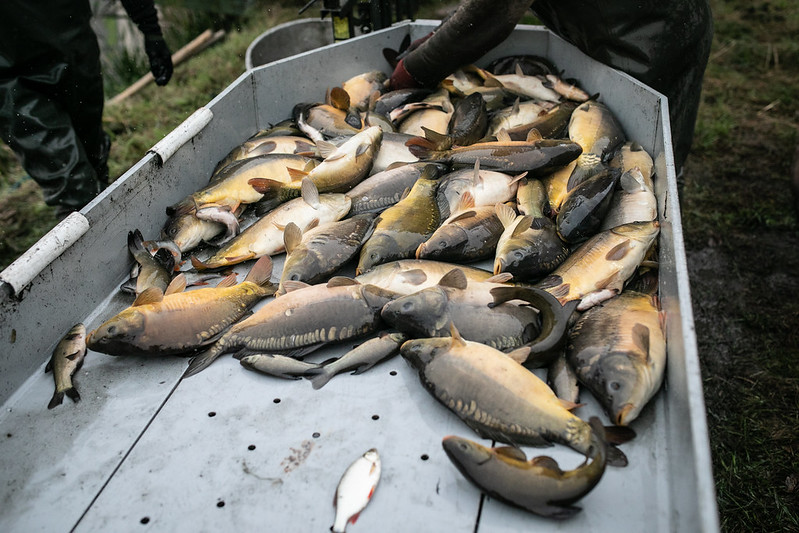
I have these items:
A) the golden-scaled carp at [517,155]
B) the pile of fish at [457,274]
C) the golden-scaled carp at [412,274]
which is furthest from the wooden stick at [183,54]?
the golden-scaled carp at [412,274]

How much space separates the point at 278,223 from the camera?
2891mm

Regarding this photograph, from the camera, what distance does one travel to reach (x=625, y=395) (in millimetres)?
1890

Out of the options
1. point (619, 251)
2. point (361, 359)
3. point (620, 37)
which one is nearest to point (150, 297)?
point (361, 359)

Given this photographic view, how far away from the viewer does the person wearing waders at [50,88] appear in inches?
154

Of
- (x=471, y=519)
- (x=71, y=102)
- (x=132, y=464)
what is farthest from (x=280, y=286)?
(x=71, y=102)

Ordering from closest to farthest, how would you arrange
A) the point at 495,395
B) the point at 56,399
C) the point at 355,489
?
1. the point at 355,489
2. the point at 495,395
3. the point at 56,399

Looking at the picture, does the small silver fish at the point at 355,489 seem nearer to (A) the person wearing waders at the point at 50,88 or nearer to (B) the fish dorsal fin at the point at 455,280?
(B) the fish dorsal fin at the point at 455,280

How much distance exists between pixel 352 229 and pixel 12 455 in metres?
1.49

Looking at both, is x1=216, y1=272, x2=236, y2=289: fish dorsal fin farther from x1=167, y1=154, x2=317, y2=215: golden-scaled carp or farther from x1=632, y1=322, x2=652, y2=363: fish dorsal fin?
x1=632, y1=322, x2=652, y2=363: fish dorsal fin

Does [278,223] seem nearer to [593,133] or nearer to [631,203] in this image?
[631,203]

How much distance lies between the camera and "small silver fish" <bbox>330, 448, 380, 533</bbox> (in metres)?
1.71

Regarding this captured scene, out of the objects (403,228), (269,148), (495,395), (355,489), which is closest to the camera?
(355,489)

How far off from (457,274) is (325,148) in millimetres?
1386

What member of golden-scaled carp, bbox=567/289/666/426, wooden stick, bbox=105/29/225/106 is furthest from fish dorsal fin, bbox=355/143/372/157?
wooden stick, bbox=105/29/225/106
